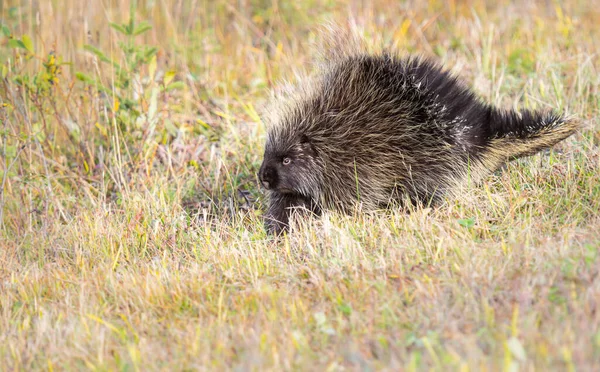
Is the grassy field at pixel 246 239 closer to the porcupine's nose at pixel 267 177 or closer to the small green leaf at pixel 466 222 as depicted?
the small green leaf at pixel 466 222

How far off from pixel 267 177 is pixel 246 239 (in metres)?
0.40

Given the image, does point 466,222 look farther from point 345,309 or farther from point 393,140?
point 345,309

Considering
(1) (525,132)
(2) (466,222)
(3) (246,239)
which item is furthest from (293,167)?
(1) (525,132)

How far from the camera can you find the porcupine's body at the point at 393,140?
13.9ft

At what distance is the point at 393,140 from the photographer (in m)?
4.32

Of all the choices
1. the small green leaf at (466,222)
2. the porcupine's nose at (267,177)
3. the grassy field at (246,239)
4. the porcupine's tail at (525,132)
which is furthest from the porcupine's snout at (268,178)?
the porcupine's tail at (525,132)

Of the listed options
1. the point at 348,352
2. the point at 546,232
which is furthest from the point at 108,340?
the point at 546,232

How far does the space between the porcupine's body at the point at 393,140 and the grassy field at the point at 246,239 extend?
0.19 meters

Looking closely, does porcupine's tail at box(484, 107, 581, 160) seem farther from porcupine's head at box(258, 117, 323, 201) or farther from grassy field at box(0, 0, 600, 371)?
porcupine's head at box(258, 117, 323, 201)

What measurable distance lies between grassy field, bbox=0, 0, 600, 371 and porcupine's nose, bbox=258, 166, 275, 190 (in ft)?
0.97

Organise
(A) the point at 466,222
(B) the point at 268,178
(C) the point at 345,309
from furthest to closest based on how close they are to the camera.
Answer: (B) the point at 268,178 < (A) the point at 466,222 < (C) the point at 345,309

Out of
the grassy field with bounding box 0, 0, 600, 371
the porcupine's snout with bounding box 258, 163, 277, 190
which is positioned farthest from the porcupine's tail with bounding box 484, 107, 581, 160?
the porcupine's snout with bounding box 258, 163, 277, 190

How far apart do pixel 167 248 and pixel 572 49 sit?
14.1 ft

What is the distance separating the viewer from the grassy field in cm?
279
